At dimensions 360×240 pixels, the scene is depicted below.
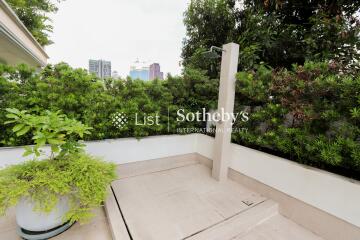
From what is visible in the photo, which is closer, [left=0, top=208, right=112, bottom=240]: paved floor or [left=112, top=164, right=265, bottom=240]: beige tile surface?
[left=0, top=208, right=112, bottom=240]: paved floor

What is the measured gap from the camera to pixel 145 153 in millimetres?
3355

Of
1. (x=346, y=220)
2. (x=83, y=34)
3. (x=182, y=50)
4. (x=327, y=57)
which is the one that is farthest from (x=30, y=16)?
(x=346, y=220)

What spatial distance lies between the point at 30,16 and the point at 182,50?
10.9m

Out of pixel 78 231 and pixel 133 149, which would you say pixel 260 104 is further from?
pixel 78 231

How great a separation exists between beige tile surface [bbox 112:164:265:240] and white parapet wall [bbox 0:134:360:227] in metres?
0.40

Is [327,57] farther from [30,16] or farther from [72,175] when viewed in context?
[30,16]

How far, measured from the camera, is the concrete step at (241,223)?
182 centimetres

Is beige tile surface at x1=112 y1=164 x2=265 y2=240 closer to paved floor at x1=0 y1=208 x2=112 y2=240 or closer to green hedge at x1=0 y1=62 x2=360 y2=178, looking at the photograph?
paved floor at x1=0 y1=208 x2=112 y2=240

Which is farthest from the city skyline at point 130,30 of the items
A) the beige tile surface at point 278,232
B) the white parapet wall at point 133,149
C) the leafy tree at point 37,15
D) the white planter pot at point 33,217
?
the leafy tree at point 37,15

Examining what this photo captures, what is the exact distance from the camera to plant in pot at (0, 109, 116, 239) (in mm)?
1486

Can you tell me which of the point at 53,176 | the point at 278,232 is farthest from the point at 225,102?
the point at 53,176

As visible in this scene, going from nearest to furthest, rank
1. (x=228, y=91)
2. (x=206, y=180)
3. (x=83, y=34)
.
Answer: (x=228, y=91) → (x=206, y=180) → (x=83, y=34)

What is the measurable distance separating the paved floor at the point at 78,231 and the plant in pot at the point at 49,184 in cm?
9

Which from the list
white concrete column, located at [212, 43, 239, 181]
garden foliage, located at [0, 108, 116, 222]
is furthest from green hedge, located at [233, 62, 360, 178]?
garden foliage, located at [0, 108, 116, 222]
